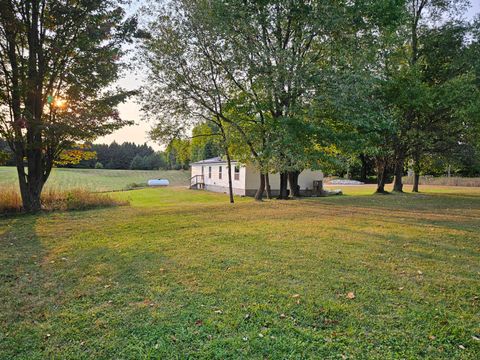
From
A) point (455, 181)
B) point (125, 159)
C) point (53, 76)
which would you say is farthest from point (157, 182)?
point (455, 181)

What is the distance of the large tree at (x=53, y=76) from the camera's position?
30.2ft

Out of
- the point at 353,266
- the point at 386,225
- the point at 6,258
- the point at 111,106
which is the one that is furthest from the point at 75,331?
the point at 111,106

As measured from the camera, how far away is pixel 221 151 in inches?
611

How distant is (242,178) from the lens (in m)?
23.8

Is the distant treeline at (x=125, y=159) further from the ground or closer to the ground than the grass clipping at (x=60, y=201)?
further from the ground

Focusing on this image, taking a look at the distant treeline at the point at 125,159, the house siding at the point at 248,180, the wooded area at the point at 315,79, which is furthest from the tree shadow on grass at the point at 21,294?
the distant treeline at the point at 125,159

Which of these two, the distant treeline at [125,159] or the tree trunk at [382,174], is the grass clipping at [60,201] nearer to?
the tree trunk at [382,174]

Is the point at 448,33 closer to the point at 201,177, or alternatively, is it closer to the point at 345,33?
the point at 345,33

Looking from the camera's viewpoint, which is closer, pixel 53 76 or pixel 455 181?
pixel 53 76

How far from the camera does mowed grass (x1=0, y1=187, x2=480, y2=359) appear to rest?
2.63 m

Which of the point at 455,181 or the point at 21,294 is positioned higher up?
the point at 455,181

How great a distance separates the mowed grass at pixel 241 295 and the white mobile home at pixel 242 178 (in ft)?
46.8

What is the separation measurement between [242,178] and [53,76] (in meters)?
15.8

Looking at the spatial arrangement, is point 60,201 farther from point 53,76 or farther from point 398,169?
point 398,169
